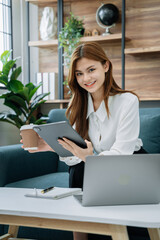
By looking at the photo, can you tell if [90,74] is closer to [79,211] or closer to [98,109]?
[98,109]

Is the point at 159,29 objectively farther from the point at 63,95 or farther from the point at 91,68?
the point at 91,68

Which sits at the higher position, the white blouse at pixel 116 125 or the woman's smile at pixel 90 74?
the woman's smile at pixel 90 74

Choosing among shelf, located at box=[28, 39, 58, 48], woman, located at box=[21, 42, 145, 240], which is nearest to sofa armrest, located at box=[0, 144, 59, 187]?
woman, located at box=[21, 42, 145, 240]

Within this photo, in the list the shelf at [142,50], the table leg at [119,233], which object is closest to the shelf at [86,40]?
the shelf at [142,50]

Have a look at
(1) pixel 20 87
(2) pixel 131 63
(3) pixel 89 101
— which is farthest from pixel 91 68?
(2) pixel 131 63

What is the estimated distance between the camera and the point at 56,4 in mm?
3674

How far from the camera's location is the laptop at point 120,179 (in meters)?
1.10

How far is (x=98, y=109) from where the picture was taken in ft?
5.65

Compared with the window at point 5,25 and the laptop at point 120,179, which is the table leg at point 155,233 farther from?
the window at point 5,25

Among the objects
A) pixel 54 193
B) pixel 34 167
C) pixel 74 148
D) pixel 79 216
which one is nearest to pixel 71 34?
pixel 34 167

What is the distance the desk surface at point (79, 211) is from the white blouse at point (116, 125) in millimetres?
427

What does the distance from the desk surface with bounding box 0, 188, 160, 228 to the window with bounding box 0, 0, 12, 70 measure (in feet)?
8.56

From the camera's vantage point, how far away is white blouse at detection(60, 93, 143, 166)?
156 centimetres

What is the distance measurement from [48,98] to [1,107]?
1.57ft
